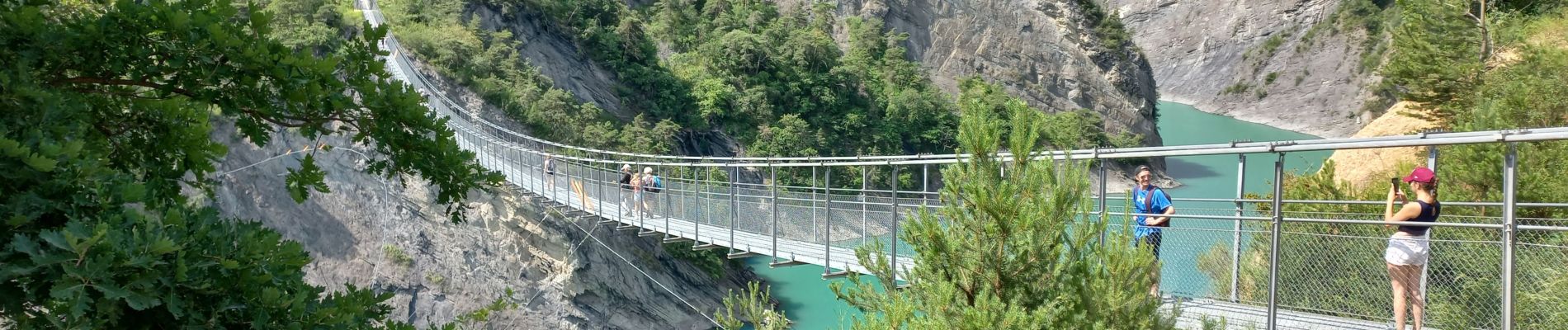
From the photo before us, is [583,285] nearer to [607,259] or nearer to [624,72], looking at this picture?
[607,259]

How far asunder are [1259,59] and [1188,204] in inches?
→ 1506

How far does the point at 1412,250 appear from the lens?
332 cm

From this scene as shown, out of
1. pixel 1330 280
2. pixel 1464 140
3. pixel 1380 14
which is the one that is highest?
pixel 1380 14

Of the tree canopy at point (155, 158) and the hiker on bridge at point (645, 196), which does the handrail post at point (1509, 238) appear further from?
the hiker on bridge at point (645, 196)

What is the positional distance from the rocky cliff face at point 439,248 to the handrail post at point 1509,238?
1066cm

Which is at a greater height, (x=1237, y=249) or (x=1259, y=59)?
(x=1259, y=59)

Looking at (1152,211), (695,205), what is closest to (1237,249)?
(1152,211)

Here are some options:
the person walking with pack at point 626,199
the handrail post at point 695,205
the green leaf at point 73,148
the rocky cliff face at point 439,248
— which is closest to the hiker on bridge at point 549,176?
the person walking with pack at point 626,199

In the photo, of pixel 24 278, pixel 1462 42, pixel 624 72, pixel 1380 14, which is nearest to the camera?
pixel 24 278

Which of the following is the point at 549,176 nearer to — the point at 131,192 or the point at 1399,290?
the point at 131,192

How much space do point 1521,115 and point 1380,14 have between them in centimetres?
3579

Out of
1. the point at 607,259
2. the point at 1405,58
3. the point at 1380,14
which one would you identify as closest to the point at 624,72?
the point at 607,259

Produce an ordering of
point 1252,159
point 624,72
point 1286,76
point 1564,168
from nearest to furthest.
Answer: point 1564,168 < point 624,72 < point 1252,159 < point 1286,76

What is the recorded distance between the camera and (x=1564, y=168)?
273 inches
